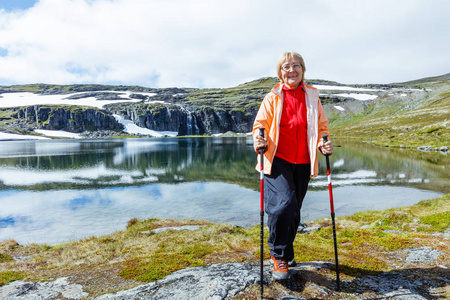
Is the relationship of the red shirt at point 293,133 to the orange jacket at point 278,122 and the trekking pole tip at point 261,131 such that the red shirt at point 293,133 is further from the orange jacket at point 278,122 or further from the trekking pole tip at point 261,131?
the trekking pole tip at point 261,131

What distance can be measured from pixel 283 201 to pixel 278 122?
151 cm

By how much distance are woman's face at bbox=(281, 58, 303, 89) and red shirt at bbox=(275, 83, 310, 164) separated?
281 millimetres

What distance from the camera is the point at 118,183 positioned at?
110 feet

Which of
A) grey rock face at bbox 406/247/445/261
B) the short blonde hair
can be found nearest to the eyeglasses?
the short blonde hair

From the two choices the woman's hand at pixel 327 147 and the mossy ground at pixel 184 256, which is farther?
the mossy ground at pixel 184 256

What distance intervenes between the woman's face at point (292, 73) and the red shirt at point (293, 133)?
0.28 m

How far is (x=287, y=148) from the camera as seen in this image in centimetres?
525

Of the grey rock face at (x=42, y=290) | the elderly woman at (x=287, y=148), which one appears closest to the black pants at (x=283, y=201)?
the elderly woman at (x=287, y=148)

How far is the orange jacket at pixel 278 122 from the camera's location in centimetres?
518

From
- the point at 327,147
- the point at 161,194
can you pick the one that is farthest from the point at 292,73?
the point at 161,194

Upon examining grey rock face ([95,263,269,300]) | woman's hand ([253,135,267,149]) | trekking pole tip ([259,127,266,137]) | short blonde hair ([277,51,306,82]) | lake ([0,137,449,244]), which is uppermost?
short blonde hair ([277,51,306,82])

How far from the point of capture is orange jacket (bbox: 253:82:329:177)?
518 cm

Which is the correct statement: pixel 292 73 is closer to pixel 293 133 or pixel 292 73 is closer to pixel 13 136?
pixel 293 133

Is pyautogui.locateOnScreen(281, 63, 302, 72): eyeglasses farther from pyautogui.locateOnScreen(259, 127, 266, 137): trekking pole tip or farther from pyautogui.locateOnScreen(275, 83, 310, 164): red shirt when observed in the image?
pyautogui.locateOnScreen(259, 127, 266, 137): trekking pole tip
